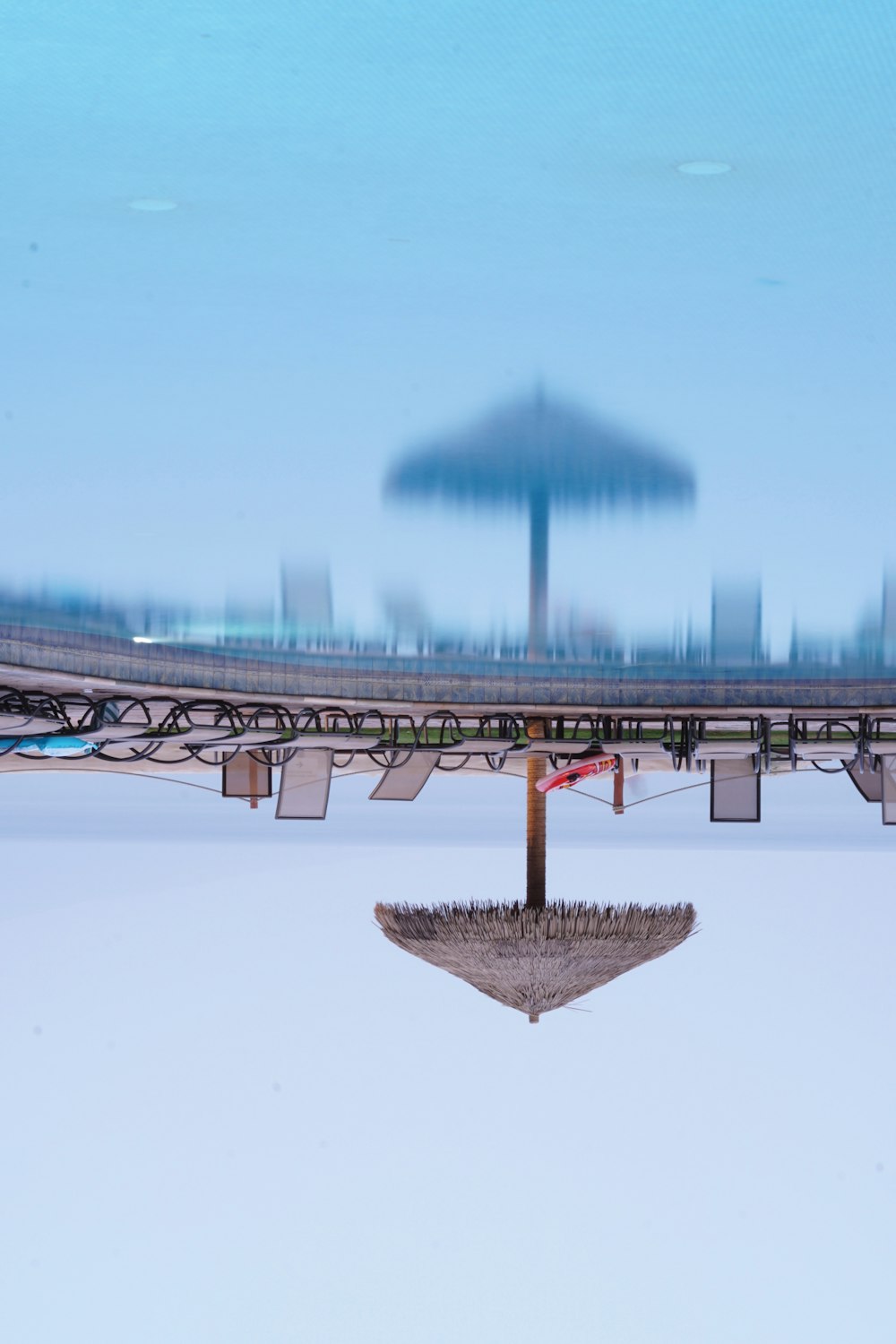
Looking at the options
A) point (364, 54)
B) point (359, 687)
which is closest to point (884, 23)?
point (364, 54)

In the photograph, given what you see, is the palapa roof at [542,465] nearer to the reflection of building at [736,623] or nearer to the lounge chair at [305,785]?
Result: the reflection of building at [736,623]

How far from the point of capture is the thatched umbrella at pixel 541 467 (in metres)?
3.05

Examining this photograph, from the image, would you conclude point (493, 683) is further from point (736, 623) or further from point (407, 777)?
point (736, 623)

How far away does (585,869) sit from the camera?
22172 millimetres

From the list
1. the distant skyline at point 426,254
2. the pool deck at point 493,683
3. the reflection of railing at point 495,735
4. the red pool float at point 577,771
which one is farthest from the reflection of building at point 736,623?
the red pool float at point 577,771

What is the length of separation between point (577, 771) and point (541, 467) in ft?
10.6

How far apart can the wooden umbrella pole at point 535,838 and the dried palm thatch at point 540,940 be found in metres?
0.12

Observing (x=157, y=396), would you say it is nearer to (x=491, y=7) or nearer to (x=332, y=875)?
(x=491, y=7)

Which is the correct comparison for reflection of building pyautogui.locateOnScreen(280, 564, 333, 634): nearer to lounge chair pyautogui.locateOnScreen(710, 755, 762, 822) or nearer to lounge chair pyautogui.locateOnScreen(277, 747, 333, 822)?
lounge chair pyautogui.locateOnScreen(277, 747, 333, 822)

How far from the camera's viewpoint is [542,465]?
330cm

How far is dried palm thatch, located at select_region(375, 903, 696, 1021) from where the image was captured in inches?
287

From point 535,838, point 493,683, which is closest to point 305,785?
point 535,838

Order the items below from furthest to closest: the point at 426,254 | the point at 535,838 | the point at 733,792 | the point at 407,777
A: 1. the point at 535,838
2. the point at 407,777
3. the point at 733,792
4. the point at 426,254

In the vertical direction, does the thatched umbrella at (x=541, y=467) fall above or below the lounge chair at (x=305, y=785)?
above
